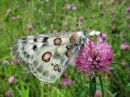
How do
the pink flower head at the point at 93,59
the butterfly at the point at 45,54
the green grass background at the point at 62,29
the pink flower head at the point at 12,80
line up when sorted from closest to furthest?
1. the pink flower head at the point at 93,59
2. the butterfly at the point at 45,54
3. the green grass background at the point at 62,29
4. the pink flower head at the point at 12,80

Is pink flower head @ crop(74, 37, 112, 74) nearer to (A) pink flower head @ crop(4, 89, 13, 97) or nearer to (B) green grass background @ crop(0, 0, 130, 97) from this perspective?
(B) green grass background @ crop(0, 0, 130, 97)

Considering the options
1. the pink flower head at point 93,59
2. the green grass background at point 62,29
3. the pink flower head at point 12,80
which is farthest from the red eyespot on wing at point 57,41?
the pink flower head at point 12,80

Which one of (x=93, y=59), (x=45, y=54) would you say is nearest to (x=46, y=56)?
(x=45, y=54)

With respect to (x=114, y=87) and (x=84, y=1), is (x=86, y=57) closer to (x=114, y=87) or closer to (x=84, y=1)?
(x=114, y=87)

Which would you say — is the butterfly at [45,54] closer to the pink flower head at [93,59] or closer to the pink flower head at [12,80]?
the pink flower head at [93,59]

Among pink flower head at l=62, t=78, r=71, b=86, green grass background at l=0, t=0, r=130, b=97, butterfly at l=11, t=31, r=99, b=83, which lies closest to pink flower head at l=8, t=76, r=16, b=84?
green grass background at l=0, t=0, r=130, b=97

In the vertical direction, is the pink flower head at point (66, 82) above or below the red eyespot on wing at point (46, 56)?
below

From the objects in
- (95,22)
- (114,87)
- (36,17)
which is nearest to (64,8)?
(36,17)
